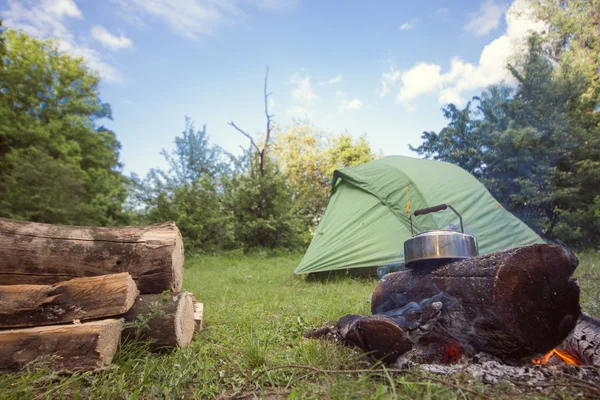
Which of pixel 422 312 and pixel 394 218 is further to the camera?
pixel 394 218

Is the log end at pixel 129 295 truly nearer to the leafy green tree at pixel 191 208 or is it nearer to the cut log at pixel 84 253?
the cut log at pixel 84 253

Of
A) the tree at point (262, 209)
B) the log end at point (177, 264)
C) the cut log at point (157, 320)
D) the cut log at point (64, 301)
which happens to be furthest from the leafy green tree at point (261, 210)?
the cut log at point (64, 301)

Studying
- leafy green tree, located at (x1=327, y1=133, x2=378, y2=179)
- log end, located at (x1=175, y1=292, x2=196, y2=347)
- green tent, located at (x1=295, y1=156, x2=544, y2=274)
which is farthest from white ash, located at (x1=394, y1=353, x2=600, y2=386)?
leafy green tree, located at (x1=327, y1=133, x2=378, y2=179)

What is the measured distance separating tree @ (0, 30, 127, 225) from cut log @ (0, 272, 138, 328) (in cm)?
1079

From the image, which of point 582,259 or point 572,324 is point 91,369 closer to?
point 572,324

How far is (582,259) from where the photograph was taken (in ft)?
20.5

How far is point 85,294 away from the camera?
2.02m

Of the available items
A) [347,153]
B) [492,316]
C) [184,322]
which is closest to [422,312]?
[492,316]

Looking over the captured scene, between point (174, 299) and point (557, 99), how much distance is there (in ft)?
35.5

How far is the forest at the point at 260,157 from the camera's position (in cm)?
872

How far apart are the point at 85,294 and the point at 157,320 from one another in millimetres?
420

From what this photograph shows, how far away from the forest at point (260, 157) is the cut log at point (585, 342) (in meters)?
7.56

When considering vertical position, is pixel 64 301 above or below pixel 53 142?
below

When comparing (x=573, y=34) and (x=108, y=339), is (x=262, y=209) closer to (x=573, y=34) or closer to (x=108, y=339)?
(x=108, y=339)
